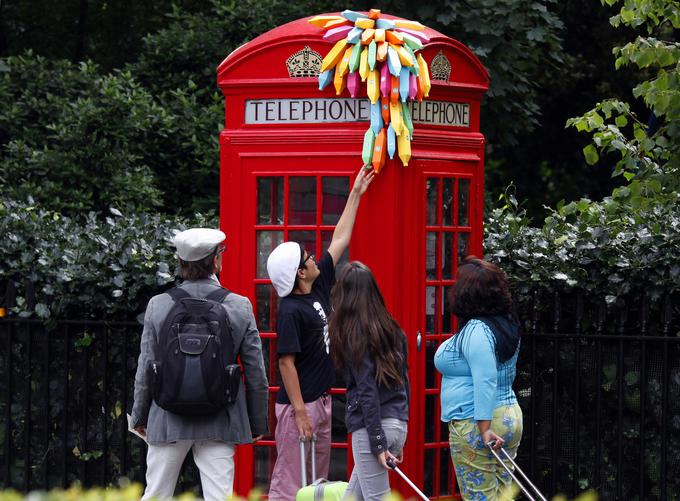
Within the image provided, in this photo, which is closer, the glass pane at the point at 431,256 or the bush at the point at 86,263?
the glass pane at the point at 431,256

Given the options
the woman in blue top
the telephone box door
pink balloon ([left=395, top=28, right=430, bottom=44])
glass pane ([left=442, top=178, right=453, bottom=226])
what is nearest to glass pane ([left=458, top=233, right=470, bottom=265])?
the telephone box door

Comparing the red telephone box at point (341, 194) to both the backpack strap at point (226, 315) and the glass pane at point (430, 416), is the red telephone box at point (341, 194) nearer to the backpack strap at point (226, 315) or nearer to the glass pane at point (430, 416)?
the glass pane at point (430, 416)

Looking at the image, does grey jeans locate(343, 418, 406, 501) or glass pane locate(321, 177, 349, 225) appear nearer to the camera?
grey jeans locate(343, 418, 406, 501)

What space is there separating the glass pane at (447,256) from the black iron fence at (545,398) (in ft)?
2.40

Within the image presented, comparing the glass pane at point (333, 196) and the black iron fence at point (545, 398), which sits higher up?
the glass pane at point (333, 196)

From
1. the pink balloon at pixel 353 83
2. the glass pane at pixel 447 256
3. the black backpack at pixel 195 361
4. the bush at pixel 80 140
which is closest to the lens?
the black backpack at pixel 195 361

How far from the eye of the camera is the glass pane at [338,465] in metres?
6.21

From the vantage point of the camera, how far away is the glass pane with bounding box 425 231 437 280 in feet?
20.0

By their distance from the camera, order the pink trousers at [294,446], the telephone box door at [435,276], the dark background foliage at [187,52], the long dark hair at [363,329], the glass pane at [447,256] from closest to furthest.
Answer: the long dark hair at [363,329], the pink trousers at [294,446], the telephone box door at [435,276], the glass pane at [447,256], the dark background foliage at [187,52]

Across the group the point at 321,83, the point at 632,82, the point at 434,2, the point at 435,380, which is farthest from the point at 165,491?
the point at 632,82

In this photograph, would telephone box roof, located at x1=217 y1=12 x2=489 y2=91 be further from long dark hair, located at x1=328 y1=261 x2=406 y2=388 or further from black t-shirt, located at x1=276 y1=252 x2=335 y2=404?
long dark hair, located at x1=328 y1=261 x2=406 y2=388

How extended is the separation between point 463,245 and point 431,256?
0.80ft

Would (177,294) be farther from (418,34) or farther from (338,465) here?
(418,34)

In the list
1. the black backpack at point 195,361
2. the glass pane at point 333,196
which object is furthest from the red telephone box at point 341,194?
the black backpack at point 195,361
